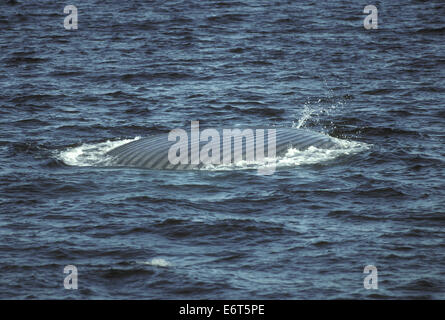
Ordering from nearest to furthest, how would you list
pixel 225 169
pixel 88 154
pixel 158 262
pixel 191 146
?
pixel 158 262
pixel 225 169
pixel 191 146
pixel 88 154

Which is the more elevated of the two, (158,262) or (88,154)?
(88,154)

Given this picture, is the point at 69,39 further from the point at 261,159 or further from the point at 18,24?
the point at 261,159

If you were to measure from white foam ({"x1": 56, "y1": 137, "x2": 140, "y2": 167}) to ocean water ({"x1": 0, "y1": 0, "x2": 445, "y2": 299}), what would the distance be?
14 centimetres

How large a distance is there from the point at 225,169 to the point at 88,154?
5.11 metres

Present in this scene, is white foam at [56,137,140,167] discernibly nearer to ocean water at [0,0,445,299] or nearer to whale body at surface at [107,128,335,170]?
ocean water at [0,0,445,299]

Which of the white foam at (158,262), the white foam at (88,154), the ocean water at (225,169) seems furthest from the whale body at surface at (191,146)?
the white foam at (158,262)

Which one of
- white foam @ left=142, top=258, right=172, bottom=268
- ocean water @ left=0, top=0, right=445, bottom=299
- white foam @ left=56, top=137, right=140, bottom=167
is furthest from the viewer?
white foam @ left=56, top=137, right=140, bottom=167

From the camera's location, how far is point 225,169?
83.3ft

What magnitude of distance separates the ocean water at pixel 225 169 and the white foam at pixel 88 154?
5.5 inches

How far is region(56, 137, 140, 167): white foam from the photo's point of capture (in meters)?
26.5

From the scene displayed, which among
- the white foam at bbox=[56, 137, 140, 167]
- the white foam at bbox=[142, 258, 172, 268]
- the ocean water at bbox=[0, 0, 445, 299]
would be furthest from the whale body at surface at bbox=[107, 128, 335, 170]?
the white foam at bbox=[142, 258, 172, 268]

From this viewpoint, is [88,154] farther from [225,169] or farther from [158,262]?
[158,262]

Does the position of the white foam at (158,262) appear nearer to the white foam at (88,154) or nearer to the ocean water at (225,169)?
the ocean water at (225,169)

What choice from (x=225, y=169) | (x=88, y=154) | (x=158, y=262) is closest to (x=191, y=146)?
(x=225, y=169)
